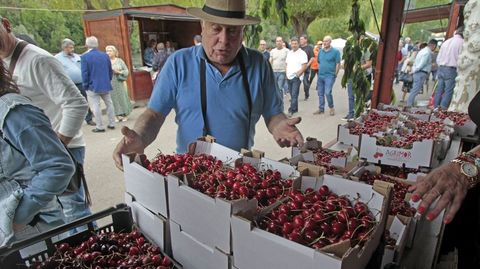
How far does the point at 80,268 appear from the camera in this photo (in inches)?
49.4

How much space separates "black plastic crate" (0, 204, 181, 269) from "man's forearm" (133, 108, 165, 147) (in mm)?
538

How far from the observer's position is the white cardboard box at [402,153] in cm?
244

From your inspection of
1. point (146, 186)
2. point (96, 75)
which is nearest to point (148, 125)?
point (146, 186)

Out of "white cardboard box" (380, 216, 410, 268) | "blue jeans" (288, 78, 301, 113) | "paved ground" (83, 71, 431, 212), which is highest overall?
"white cardboard box" (380, 216, 410, 268)

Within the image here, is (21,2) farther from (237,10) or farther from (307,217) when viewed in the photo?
(307,217)

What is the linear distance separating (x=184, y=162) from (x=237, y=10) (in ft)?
3.32

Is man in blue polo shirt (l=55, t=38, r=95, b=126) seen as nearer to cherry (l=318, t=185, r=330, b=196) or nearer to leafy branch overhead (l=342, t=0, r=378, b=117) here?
leafy branch overhead (l=342, t=0, r=378, b=117)

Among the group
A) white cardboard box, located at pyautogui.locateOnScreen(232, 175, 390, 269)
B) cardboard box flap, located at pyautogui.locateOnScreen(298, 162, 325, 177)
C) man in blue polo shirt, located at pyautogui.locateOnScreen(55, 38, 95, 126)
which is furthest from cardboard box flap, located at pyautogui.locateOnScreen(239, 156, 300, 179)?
man in blue polo shirt, located at pyautogui.locateOnScreen(55, 38, 95, 126)

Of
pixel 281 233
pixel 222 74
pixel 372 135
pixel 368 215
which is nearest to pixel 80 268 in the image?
pixel 281 233

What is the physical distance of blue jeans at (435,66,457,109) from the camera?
24.8 ft

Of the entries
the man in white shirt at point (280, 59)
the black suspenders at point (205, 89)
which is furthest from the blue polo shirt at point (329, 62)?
the black suspenders at point (205, 89)

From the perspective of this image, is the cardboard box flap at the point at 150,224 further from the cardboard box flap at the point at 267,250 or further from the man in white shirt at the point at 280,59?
the man in white shirt at the point at 280,59

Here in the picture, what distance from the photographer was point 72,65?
21.7 feet

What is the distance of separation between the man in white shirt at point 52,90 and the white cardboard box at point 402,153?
2.15 metres
